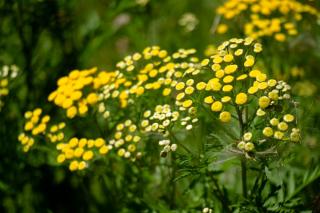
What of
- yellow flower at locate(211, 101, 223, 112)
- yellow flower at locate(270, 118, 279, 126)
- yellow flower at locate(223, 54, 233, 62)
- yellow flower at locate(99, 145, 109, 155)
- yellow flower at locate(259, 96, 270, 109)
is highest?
yellow flower at locate(223, 54, 233, 62)

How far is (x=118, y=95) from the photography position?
9.86ft

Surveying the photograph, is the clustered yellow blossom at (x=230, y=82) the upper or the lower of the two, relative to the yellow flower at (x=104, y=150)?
upper

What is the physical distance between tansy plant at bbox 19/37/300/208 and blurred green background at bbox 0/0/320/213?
314 millimetres

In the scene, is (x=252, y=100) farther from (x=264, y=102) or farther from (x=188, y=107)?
(x=188, y=107)

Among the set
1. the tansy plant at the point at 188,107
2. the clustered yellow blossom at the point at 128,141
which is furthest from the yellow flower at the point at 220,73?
the clustered yellow blossom at the point at 128,141

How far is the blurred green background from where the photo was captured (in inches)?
128

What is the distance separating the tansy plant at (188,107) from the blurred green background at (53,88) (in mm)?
314

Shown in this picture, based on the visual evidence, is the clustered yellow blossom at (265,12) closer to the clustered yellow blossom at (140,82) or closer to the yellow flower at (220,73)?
the clustered yellow blossom at (140,82)

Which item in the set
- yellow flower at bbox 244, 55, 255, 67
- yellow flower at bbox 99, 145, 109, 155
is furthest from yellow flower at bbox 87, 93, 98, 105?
yellow flower at bbox 244, 55, 255, 67

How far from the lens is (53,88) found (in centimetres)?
394

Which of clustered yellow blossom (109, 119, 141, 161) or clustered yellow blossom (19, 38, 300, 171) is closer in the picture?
clustered yellow blossom (19, 38, 300, 171)

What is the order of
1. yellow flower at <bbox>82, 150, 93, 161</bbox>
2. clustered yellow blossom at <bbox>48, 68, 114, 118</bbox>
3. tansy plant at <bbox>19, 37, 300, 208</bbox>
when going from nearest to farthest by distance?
tansy plant at <bbox>19, 37, 300, 208</bbox>, yellow flower at <bbox>82, 150, 93, 161</bbox>, clustered yellow blossom at <bbox>48, 68, 114, 118</bbox>

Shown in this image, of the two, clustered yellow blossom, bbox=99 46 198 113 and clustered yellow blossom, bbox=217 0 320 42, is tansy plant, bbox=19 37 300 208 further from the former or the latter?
clustered yellow blossom, bbox=217 0 320 42

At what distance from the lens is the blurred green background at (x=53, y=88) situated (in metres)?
3.24
